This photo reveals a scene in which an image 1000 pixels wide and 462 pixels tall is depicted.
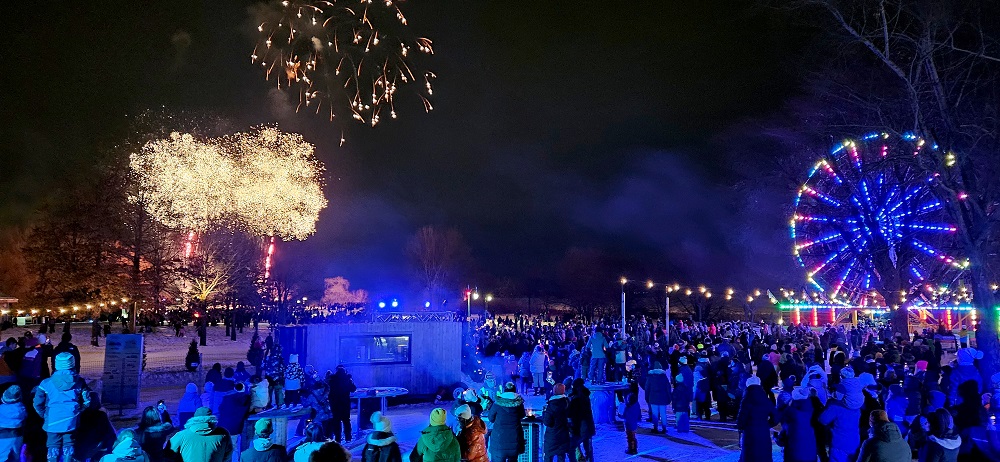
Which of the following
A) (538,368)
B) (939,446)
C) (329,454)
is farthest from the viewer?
(538,368)

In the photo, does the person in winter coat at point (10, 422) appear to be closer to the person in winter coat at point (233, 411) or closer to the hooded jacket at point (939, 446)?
the person in winter coat at point (233, 411)

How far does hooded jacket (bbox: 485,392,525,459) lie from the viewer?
780cm

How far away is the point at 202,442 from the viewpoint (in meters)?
6.00

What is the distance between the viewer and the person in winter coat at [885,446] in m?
5.79

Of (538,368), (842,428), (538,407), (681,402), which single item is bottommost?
(538,407)

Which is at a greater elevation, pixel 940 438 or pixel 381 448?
pixel 940 438

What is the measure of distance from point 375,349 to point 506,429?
28.4 feet

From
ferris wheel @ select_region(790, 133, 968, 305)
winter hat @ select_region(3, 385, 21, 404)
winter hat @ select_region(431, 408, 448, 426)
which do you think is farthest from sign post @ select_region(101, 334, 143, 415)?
ferris wheel @ select_region(790, 133, 968, 305)

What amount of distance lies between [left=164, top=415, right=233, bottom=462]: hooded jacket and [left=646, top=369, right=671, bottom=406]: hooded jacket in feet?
24.6

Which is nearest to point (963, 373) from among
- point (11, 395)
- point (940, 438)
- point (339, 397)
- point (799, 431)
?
point (799, 431)

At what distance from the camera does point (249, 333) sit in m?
41.8

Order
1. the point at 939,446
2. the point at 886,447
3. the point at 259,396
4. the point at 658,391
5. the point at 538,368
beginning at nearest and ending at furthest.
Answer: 1. the point at 886,447
2. the point at 939,446
3. the point at 259,396
4. the point at 658,391
5. the point at 538,368

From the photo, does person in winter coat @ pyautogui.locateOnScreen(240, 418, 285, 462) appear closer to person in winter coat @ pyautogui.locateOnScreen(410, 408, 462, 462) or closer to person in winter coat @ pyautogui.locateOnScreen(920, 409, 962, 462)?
person in winter coat @ pyautogui.locateOnScreen(410, 408, 462, 462)

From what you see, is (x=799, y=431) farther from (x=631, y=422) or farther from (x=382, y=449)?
(x=382, y=449)
